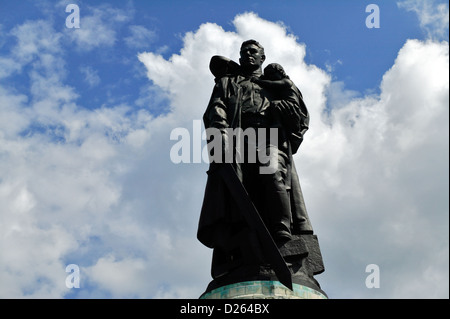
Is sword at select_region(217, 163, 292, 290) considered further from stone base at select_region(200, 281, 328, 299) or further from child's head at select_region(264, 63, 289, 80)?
child's head at select_region(264, 63, 289, 80)

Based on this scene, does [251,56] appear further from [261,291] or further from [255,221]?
[261,291]

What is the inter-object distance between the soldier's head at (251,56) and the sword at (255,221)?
11.8 feet

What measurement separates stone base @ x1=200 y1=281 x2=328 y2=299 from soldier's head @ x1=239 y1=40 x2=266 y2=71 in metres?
6.19

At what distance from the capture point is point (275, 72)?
17.0m

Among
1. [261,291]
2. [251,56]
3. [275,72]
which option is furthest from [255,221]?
[251,56]

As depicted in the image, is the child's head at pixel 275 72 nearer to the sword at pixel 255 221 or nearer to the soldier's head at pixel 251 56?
the soldier's head at pixel 251 56

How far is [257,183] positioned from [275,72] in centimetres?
315

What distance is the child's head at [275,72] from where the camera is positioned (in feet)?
55.8

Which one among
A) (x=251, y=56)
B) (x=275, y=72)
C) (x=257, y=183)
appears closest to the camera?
(x=257, y=183)

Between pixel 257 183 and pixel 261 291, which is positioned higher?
pixel 257 183

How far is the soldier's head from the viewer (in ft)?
57.5
